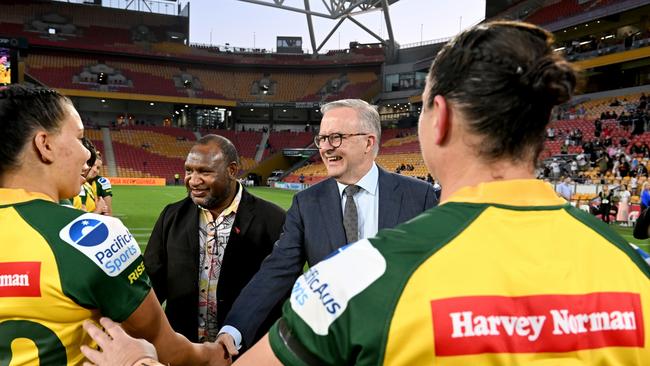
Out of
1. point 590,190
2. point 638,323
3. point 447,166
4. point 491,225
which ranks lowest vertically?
point 590,190

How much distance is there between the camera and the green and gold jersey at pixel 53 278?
1581mm

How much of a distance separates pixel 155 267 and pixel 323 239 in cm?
124

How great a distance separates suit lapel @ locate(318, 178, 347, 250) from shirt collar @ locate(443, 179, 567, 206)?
181 centimetres

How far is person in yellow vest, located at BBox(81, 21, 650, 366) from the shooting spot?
41.5 inches

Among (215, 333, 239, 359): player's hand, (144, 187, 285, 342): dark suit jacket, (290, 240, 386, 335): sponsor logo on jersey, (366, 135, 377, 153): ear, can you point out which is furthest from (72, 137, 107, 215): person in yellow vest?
(290, 240, 386, 335): sponsor logo on jersey

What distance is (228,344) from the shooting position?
95.6 inches

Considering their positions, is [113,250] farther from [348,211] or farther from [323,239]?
[348,211]

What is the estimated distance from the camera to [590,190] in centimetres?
1752

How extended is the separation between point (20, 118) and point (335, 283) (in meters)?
1.34

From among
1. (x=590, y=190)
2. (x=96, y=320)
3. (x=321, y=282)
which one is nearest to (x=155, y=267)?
(x=96, y=320)

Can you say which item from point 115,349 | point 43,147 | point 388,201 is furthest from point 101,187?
point 115,349

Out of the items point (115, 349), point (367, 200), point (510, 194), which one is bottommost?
point (115, 349)

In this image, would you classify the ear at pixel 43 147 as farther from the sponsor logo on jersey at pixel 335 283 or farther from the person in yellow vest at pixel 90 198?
the person in yellow vest at pixel 90 198

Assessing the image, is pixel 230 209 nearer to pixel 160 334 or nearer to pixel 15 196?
pixel 160 334
